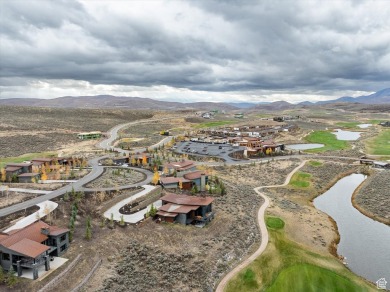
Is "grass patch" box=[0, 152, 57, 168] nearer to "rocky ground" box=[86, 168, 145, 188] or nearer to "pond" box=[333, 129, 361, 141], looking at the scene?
"rocky ground" box=[86, 168, 145, 188]

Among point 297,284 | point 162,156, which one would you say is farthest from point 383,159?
point 297,284

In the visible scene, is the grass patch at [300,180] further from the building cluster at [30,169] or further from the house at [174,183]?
the building cluster at [30,169]


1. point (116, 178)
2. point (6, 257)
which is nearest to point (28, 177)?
point (116, 178)

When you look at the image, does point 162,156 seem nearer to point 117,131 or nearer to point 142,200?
point 142,200

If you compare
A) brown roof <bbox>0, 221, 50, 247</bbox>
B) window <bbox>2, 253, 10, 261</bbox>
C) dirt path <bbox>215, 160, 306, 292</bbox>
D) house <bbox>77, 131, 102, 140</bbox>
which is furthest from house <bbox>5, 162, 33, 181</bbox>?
house <bbox>77, 131, 102, 140</bbox>

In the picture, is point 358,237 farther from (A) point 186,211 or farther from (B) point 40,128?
(B) point 40,128

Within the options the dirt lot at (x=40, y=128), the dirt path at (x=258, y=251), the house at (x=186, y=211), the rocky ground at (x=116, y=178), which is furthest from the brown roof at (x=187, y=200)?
the dirt lot at (x=40, y=128)
